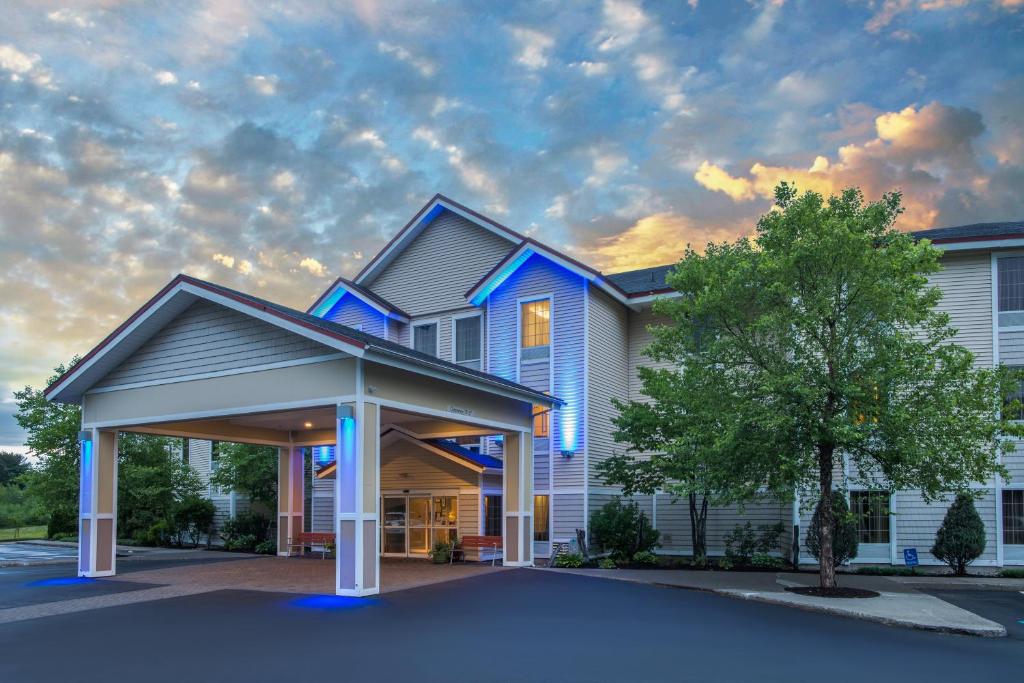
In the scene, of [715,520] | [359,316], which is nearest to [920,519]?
[715,520]

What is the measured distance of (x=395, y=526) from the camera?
24.8 m

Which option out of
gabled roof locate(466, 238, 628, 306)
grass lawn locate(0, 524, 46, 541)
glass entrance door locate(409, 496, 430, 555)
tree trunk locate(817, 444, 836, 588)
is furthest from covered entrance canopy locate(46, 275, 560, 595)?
grass lawn locate(0, 524, 46, 541)

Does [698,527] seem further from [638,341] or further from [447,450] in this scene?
[447,450]

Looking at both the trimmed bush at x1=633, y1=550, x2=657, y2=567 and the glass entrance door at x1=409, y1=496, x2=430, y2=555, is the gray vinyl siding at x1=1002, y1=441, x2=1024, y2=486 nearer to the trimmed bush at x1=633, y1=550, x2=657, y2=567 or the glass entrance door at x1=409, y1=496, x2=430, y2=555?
the trimmed bush at x1=633, y1=550, x2=657, y2=567

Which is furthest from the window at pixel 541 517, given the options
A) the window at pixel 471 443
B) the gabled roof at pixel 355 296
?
the gabled roof at pixel 355 296

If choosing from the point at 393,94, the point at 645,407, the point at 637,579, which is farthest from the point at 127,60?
the point at 637,579

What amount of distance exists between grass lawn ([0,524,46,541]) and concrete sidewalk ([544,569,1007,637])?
3252 cm

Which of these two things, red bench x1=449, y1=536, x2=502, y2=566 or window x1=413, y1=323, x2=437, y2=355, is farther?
window x1=413, y1=323, x2=437, y2=355

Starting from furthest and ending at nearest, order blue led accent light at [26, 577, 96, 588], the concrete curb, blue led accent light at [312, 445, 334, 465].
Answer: blue led accent light at [312, 445, 334, 465]
blue led accent light at [26, 577, 96, 588]
the concrete curb

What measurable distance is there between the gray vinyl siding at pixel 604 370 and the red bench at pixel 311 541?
342 inches

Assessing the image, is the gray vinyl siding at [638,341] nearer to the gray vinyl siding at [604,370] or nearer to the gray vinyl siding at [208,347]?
the gray vinyl siding at [604,370]

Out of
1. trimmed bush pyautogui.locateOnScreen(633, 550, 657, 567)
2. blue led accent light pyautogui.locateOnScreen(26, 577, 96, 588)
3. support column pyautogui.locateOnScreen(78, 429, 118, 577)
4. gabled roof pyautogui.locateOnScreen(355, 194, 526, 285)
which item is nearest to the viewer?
blue led accent light pyautogui.locateOnScreen(26, 577, 96, 588)

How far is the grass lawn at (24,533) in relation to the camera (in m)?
40.0

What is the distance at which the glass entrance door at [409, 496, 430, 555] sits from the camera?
24266 mm
